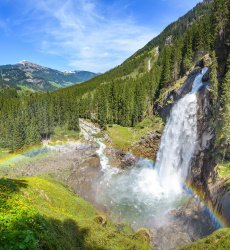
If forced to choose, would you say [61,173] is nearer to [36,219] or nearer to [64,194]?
[64,194]

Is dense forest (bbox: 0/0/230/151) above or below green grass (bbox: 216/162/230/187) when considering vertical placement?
above

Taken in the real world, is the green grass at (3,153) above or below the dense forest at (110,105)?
below

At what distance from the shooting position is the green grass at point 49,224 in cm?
1326

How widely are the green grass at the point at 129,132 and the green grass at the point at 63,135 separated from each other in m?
13.7

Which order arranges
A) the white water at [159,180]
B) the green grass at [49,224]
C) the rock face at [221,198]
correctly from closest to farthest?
the green grass at [49,224] → the rock face at [221,198] → the white water at [159,180]

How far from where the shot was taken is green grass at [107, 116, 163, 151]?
82750mm

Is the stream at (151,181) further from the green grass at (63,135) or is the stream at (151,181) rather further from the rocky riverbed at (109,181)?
the green grass at (63,135)

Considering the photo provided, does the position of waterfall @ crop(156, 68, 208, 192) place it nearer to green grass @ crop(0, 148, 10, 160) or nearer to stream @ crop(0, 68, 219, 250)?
stream @ crop(0, 68, 219, 250)

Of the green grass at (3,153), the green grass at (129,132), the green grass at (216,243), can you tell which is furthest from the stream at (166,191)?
the green grass at (3,153)

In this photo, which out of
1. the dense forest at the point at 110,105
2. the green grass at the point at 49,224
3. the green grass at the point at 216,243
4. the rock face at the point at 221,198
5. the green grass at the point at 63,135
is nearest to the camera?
the green grass at the point at 49,224

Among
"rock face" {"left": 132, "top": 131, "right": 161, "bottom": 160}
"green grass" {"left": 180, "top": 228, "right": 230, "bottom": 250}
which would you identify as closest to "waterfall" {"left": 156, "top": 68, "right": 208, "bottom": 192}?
"rock face" {"left": 132, "top": 131, "right": 161, "bottom": 160}

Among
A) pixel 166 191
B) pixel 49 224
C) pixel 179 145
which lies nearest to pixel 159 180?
pixel 166 191

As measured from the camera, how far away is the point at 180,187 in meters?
53.1

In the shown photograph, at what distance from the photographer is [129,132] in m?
94.2
